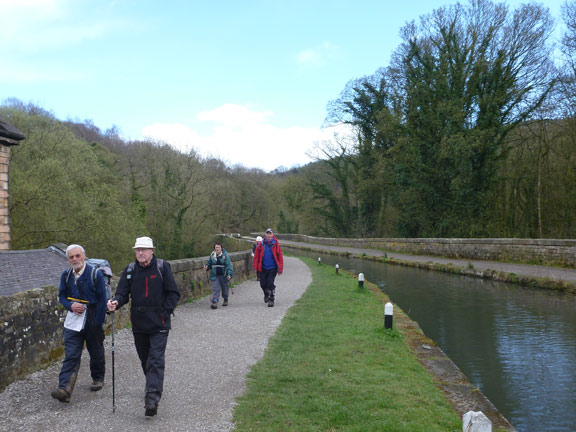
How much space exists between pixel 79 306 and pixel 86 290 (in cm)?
18

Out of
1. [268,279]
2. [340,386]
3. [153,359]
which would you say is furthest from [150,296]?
[268,279]

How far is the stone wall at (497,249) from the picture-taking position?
58.3 ft

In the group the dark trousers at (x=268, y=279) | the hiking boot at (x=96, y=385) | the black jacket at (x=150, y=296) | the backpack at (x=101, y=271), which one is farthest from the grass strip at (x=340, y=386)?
the dark trousers at (x=268, y=279)

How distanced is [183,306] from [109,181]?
58.7 ft

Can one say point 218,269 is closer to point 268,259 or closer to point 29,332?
point 268,259

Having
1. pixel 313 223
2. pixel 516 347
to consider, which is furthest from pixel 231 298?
pixel 313 223

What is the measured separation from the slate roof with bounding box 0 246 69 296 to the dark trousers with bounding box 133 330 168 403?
2407mm

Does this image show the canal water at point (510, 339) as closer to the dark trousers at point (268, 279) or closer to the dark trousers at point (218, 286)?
the dark trousers at point (268, 279)

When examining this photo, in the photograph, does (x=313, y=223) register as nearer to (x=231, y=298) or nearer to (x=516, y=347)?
(x=231, y=298)

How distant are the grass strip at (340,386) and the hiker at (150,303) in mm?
929

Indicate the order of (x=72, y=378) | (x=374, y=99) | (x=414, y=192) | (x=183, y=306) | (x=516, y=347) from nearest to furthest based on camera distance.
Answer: (x=72, y=378) → (x=516, y=347) → (x=183, y=306) → (x=414, y=192) → (x=374, y=99)

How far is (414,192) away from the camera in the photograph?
30.9 m

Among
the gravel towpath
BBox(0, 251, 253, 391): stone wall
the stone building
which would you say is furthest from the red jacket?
the stone building

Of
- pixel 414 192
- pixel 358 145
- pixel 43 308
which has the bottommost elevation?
pixel 43 308
